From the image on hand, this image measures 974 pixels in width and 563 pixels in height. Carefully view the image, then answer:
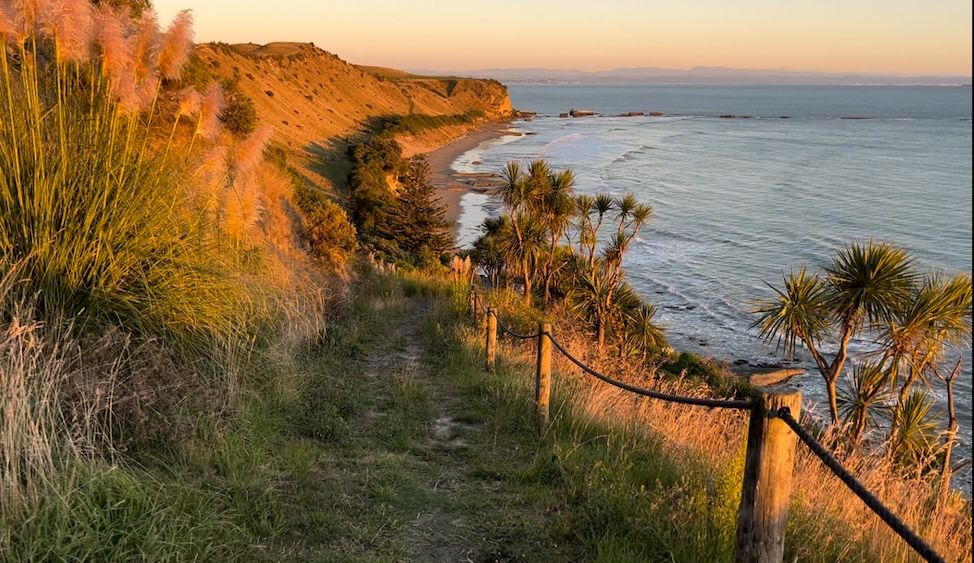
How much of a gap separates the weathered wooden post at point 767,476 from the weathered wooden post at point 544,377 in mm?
3373

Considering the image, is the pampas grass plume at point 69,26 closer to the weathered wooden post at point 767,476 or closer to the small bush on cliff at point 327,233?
the weathered wooden post at point 767,476

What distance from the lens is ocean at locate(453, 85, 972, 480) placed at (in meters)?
29.1

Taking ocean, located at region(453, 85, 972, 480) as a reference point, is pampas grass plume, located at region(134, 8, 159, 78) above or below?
above

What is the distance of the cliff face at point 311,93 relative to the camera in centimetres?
6247

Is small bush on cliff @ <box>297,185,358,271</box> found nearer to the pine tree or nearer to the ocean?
the pine tree

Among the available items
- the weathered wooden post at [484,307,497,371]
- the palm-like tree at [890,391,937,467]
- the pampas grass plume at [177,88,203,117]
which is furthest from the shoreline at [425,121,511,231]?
the pampas grass plume at [177,88,203,117]

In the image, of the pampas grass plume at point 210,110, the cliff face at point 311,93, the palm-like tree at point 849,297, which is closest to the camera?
the pampas grass plume at point 210,110

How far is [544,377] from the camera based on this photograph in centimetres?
664

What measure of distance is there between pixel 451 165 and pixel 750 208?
3607cm

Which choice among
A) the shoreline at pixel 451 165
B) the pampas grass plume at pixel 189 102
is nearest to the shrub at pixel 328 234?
the pampas grass plume at pixel 189 102

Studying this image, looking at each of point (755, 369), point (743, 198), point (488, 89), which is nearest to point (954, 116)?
point (488, 89)

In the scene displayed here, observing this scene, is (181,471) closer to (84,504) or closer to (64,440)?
(64,440)

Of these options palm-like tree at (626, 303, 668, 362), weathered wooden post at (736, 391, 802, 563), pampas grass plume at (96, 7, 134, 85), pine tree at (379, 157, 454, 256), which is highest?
pampas grass plume at (96, 7, 134, 85)

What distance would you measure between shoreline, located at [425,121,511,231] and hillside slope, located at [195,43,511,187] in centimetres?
294
